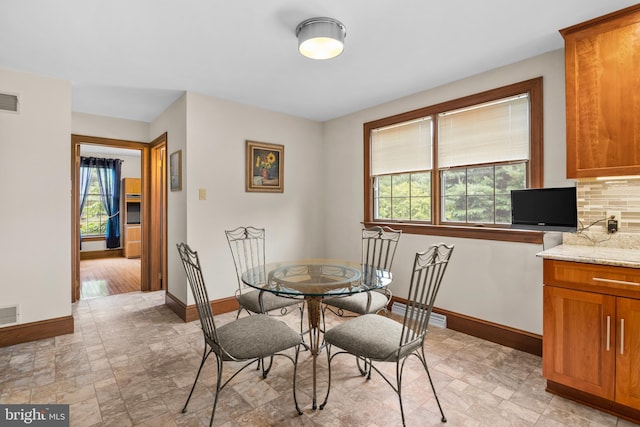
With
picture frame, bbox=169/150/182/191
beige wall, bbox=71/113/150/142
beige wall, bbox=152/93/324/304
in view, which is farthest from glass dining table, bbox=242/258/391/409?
beige wall, bbox=71/113/150/142

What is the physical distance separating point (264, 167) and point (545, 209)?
3050 mm

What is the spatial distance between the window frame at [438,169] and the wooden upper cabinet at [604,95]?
0.39 m

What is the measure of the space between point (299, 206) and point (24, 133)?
118 inches

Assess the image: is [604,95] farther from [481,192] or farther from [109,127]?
[109,127]

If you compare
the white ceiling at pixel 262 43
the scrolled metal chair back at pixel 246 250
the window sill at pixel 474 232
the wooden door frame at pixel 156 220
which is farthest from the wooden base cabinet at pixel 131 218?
the window sill at pixel 474 232

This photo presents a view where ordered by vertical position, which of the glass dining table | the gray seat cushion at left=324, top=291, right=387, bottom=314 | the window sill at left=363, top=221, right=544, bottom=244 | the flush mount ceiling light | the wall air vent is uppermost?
the flush mount ceiling light

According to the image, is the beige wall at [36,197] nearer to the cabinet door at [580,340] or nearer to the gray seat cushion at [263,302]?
the gray seat cushion at [263,302]

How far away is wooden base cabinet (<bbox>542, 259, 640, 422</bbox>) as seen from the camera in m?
1.84

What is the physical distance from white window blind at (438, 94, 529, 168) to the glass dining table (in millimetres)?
1570

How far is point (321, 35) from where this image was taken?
6.95 feet

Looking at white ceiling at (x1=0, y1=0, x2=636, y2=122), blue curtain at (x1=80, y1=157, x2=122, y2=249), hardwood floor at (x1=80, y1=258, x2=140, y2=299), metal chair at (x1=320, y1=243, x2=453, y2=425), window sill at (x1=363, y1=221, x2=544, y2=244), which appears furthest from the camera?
blue curtain at (x1=80, y1=157, x2=122, y2=249)

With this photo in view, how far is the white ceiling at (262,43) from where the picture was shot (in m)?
2.02

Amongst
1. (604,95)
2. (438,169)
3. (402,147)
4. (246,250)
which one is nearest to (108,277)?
(246,250)

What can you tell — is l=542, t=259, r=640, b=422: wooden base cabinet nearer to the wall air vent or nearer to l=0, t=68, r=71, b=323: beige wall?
l=0, t=68, r=71, b=323: beige wall
